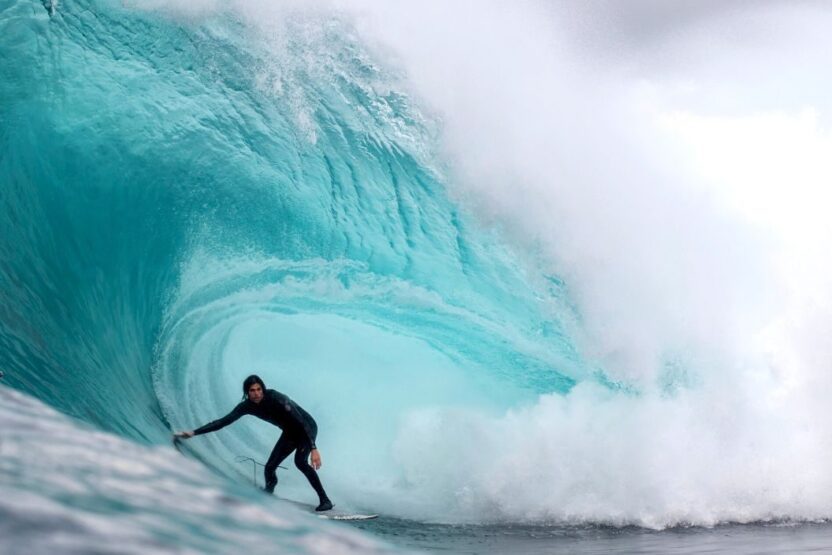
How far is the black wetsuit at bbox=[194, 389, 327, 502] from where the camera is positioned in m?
5.18

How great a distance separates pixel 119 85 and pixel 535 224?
4701 mm

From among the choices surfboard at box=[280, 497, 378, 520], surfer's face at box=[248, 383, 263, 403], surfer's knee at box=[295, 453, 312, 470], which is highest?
surfer's face at box=[248, 383, 263, 403]

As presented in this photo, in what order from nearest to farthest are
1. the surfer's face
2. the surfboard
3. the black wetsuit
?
the surfer's face → the black wetsuit → the surfboard

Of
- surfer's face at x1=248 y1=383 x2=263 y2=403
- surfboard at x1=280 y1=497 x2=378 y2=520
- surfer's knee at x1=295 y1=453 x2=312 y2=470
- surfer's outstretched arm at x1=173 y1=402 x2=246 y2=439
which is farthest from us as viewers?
surfboard at x1=280 y1=497 x2=378 y2=520

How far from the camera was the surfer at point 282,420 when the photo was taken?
4.98m

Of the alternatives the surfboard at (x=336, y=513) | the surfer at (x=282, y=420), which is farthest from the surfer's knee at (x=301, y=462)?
the surfboard at (x=336, y=513)

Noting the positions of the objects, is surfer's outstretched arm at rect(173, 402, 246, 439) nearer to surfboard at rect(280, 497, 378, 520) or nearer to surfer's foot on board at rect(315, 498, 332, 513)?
surfboard at rect(280, 497, 378, 520)

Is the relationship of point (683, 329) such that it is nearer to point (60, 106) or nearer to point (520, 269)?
point (520, 269)

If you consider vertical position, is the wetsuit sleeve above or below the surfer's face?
below

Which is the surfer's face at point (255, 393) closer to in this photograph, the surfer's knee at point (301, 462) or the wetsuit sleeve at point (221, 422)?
the wetsuit sleeve at point (221, 422)

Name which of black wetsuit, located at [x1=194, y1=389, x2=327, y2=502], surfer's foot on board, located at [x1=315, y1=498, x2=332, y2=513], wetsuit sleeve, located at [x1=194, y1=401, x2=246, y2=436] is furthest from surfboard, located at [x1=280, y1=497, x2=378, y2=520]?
wetsuit sleeve, located at [x1=194, y1=401, x2=246, y2=436]

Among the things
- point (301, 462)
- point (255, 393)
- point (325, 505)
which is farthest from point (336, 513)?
point (255, 393)

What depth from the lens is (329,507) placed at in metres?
5.47

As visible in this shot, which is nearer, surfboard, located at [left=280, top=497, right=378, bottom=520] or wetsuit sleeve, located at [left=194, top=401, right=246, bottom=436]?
wetsuit sleeve, located at [left=194, top=401, right=246, bottom=436]
